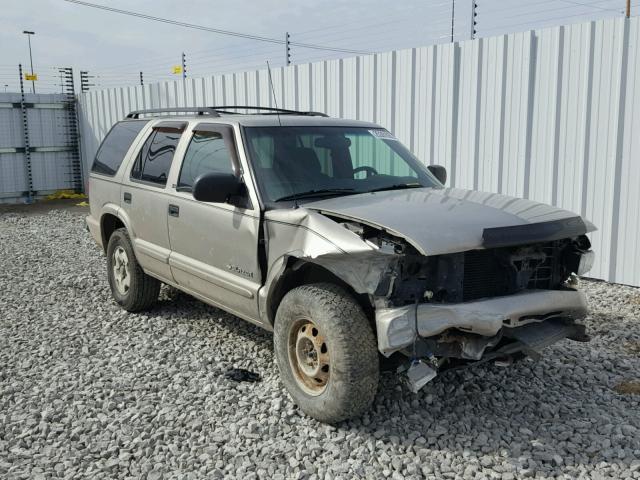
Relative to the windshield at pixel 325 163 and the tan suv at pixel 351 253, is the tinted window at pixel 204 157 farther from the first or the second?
the windshield at pixel 325 163

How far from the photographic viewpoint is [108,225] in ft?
22.5

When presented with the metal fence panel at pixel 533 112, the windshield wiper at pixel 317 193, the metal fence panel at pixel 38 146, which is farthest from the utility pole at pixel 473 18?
the metal fence panel at pixel 38 146

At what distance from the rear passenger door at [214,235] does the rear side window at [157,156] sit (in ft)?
0.93

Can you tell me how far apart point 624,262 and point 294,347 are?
4.77 meters

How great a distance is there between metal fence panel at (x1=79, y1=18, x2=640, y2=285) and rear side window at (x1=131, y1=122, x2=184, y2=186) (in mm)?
1417

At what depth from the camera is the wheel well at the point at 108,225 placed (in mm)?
6727

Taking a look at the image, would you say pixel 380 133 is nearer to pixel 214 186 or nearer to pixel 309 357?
pixel 214 186

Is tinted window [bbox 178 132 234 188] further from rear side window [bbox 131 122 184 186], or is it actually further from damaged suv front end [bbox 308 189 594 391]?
damaged suv front end [bbox 308 189 594 391]

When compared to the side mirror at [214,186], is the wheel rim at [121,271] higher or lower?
lower

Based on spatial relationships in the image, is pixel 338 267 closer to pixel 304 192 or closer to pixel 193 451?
pixel 304 192

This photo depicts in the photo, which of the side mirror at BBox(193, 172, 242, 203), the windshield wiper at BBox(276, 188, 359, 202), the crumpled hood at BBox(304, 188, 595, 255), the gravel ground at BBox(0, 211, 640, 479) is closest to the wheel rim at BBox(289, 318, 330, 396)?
the gravel ground at BBox(0, 211, 640, 479)

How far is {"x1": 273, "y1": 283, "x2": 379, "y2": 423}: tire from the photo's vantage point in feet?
12.0

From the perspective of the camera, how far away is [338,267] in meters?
3.78

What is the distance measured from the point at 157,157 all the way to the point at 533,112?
180 inches
